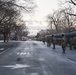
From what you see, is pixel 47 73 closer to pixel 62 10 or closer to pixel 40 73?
pixel 40 73

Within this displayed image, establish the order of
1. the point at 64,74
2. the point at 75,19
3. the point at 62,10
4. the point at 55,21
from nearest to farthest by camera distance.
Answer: the point at 64,74, the point at 62,10, the point at 75,19, the point at 55,21

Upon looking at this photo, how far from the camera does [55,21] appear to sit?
128 meters

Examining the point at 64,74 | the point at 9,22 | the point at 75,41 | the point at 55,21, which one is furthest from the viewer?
the point at 55,21

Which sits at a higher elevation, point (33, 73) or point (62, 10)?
point (62, 10)

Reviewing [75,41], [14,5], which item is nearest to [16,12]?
[14,5]

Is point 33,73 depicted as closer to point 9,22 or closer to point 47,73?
point 47,73

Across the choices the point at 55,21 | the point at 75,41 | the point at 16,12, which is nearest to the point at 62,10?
the point at 16,12

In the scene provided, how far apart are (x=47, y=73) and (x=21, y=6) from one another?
40708mm

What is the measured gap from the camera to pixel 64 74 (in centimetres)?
1414

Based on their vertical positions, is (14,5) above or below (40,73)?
above

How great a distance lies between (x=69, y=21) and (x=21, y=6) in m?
44.3

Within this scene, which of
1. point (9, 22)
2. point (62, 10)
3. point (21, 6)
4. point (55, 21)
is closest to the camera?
point (21, 6)

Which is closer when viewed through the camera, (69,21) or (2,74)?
(2,74)

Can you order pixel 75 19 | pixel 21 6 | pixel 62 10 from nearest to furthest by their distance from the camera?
pixel 21 6 < pixel 62 10 < pixel 75 19
